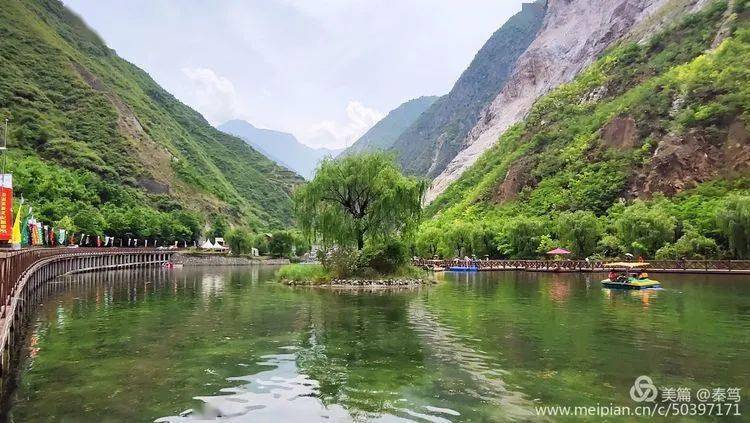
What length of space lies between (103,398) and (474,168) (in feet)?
552

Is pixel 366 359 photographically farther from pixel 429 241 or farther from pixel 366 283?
pixel 429 241

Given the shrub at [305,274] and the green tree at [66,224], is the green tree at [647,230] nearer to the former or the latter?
the shrub at [305,274]

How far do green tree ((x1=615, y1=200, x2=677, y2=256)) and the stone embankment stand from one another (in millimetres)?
96610

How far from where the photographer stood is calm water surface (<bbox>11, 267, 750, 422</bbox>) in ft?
41.5

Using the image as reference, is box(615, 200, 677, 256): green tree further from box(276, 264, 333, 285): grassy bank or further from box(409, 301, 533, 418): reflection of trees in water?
box(409, 301, 533, 418): reflection of trees in water

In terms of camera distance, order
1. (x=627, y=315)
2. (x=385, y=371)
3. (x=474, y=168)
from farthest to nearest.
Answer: (x=474, y=168) → (x=627, y=315) → (x=385, y=371)

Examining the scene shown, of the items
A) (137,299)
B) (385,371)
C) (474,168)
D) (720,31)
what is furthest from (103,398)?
(474,168)

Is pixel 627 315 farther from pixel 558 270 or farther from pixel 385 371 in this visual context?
pixel 558 270

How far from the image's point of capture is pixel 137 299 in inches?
1593

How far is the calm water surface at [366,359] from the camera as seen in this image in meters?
12.7

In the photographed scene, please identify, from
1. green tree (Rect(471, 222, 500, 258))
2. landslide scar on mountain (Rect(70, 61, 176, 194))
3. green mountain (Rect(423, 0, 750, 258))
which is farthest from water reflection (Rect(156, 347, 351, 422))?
landslide scar on mountain (Rect(70, 61, 176, 194))

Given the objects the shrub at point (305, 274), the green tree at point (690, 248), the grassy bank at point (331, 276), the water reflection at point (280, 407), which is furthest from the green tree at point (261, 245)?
the water reflection at point (280, 407)

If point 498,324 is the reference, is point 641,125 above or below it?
above

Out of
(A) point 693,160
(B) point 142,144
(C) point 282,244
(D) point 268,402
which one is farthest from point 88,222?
(A) point 693,160
